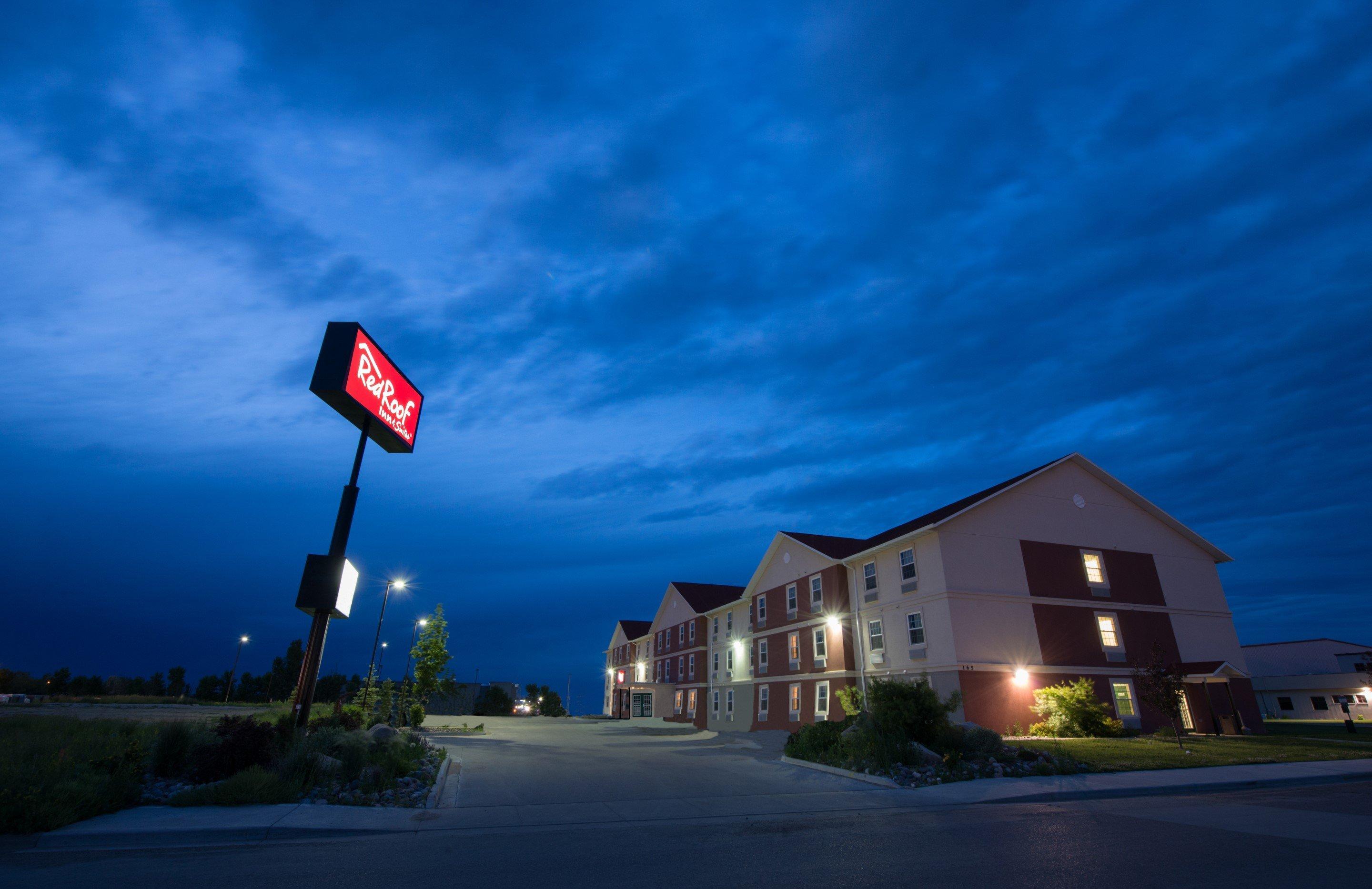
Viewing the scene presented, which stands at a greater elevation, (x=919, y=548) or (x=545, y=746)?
(x=919, y=548)

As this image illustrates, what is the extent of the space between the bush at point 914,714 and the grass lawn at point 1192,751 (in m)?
3.16

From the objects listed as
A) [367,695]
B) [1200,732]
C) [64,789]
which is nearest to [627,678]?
[367,695]

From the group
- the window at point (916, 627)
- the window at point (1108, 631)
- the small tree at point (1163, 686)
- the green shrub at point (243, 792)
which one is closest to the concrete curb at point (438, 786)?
the green shrub at point (243, 792)

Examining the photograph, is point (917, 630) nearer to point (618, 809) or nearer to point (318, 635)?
point (618, 809)

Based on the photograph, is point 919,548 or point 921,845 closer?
point 921,845

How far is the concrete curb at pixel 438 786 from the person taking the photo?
1183cm

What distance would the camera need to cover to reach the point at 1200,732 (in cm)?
2820

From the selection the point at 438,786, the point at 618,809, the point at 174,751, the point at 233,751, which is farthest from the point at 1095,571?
the point at 174,751

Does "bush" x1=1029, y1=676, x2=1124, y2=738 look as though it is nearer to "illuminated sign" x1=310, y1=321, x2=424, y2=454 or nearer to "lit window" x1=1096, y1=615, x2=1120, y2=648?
"lit window" x1=1096, y1=615, x2=1120, y2=648

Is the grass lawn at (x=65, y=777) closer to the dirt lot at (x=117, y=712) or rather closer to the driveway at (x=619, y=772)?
the driveway at (x=619, y=772)

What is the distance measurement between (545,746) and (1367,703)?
56396 millimetres

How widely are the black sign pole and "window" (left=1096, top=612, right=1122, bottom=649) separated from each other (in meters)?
32.2

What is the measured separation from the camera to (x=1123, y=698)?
28.7 metres

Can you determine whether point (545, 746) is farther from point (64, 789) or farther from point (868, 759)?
point (64, 789)
